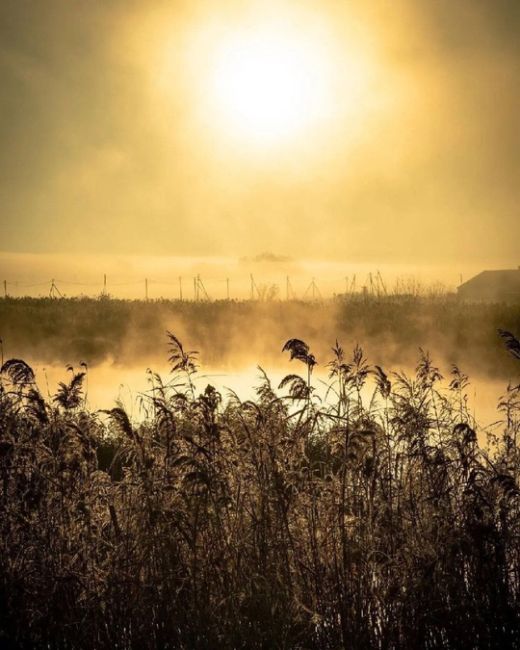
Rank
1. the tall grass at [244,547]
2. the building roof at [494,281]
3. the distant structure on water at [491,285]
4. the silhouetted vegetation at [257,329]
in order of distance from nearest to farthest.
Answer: the tall grass at [244,547] → the silhouetted vegetation at [257,329] → the distant structure on water at [491,285] → the building roof at [494,281]

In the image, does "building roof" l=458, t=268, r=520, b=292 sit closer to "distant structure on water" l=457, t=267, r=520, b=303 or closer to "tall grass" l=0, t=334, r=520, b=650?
"distant structure on water" l=457, t=267, r=520, b=303

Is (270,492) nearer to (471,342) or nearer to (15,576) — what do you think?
(15,576)

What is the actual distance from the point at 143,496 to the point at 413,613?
6.46 feet

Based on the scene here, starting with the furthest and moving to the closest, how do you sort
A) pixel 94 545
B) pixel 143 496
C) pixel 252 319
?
pixel 252 319 → pixel 94 545 → pixel 143 496

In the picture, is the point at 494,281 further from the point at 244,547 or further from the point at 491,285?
the point at 244,547

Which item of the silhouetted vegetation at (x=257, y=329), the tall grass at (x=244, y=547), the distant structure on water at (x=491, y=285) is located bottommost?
the tall grass at (x=244, y=547)

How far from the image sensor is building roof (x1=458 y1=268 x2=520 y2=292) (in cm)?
6675

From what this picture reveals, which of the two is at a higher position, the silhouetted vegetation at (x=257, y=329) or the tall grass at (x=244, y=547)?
the silhouetted vegetation at (x=257, y=329)

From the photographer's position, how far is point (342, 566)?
17.1 ft

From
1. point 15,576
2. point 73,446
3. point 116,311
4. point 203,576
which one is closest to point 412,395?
point 203,576

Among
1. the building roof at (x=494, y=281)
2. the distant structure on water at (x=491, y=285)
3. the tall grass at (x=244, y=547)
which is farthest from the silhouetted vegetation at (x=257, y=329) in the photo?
the building roof at (x=494, y=281)

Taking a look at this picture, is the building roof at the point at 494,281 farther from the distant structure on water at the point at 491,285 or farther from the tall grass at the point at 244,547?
the tall grass at the point at 244,547

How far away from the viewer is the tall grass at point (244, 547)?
4977 mm

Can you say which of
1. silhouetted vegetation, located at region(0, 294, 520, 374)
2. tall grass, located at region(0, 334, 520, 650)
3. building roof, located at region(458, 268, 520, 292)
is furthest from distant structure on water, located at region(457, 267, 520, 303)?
tall grass, located at region(0, 334, 520, 650)
